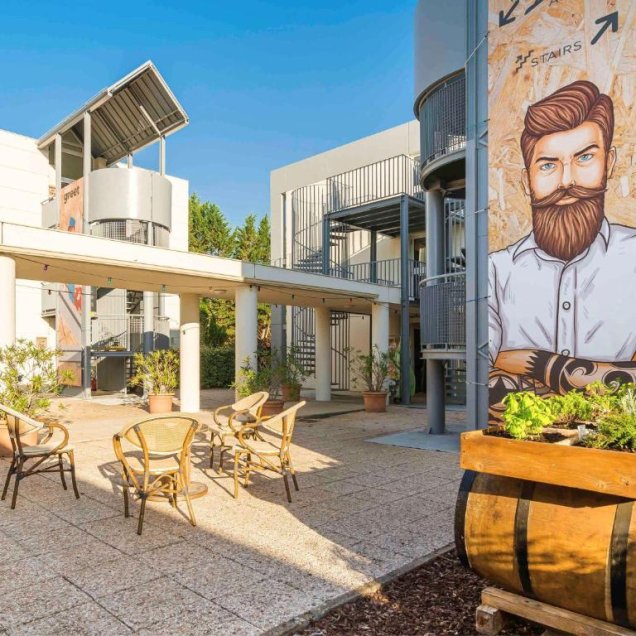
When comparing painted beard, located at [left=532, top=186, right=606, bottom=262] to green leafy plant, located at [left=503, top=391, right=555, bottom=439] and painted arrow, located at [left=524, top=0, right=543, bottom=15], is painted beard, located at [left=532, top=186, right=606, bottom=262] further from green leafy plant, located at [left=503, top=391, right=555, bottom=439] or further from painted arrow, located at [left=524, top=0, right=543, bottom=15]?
green leafy plant, located at [left=503, top=391, right=555, bottom=439]

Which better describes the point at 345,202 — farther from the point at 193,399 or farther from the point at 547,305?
the point at 547,305

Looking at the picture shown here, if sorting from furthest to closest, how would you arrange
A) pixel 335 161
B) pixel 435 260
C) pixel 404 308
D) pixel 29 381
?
pixel 335 161
pixel 404 308
pixel 435 260
pixel 29 381

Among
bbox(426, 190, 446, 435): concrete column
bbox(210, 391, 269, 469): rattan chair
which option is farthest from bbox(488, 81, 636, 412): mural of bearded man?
bbox(210, 391, 269, 469): rattan chair

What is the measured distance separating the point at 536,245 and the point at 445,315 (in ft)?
6.95

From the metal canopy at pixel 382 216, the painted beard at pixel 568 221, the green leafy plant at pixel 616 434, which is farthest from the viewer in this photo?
the metal canopy at pixel 382 216

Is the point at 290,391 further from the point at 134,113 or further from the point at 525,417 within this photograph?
the point at 525,417

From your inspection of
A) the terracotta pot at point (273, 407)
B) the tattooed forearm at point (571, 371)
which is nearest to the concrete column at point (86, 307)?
the terracotta pot at point (273, 407)

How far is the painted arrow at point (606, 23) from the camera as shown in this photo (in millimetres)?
6293

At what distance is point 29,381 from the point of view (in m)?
7.68

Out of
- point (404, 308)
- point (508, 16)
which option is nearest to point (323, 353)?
point (404, 308)

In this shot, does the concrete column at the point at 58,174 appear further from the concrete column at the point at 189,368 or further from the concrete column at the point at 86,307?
the concrete column at the point at 189,368

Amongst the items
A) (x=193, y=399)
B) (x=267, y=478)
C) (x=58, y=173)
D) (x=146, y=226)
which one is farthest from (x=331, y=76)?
(x=267, y=478)

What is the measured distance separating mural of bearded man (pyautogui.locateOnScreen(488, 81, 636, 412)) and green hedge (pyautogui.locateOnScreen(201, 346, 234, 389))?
15546mm

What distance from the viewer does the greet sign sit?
6.27 meters
